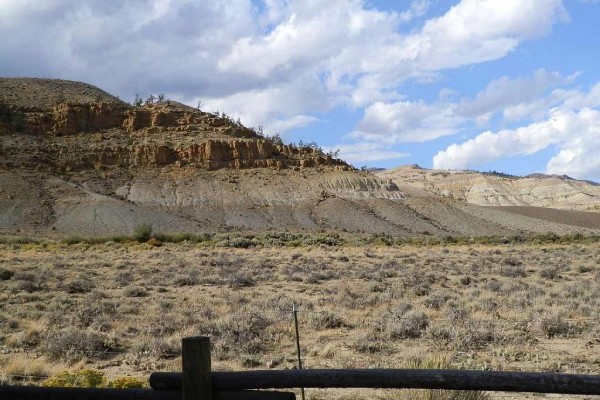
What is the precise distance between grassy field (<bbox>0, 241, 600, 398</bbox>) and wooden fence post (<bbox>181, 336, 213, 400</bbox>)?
15.8 feet

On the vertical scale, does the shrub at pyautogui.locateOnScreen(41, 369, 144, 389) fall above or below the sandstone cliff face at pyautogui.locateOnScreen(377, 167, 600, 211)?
below

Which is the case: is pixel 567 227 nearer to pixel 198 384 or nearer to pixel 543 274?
pixel 543 274

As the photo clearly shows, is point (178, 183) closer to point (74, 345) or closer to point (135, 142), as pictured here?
point (135, 142)

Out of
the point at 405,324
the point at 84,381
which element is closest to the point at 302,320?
the point at 405,324

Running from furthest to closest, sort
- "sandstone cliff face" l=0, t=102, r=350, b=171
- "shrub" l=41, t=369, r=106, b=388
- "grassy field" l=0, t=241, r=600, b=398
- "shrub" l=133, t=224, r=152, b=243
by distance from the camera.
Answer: "sandstone cliff face" l=0, t=102, r=350, b=171 < "shrub" l=133, t=224, r=152, b=243 < "grassy field" l=0, t=241, r=600, b=398 < "shrub" l=41, t=369, r=106, b=388

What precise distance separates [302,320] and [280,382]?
9.38 m

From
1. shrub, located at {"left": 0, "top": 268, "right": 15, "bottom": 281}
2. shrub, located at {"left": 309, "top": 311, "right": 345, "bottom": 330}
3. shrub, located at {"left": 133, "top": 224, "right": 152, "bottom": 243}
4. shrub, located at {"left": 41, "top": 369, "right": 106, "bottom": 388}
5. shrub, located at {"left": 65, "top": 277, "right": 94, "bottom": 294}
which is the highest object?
shrub, located at {"left": 133, "top": 224, "right": 152, "bottom": 243}

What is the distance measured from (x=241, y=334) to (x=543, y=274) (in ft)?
49.8

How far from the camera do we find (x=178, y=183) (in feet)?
289

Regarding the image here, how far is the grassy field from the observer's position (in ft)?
33.3

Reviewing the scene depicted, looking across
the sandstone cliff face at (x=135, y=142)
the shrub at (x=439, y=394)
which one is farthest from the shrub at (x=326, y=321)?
the sandstone cliff face at (x=135, y=142)

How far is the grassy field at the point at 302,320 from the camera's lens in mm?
10146

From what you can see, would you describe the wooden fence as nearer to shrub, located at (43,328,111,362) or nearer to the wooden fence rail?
the wooden fence rail

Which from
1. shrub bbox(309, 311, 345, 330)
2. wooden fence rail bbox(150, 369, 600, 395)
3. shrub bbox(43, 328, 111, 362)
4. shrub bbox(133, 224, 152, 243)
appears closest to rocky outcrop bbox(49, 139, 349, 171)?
shrub bbox(133, 224, 152, 243)
